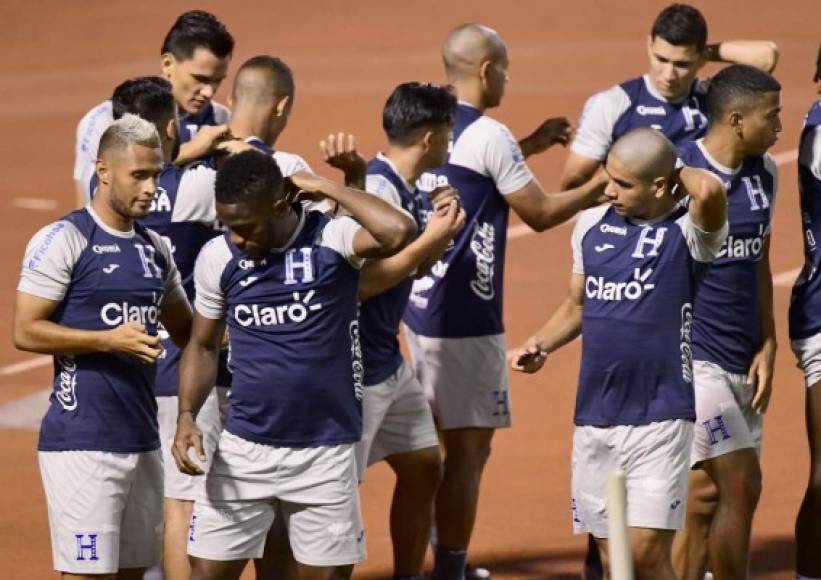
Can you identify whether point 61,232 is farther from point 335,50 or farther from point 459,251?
point 335,50

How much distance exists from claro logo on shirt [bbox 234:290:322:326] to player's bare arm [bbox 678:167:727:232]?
164 cm

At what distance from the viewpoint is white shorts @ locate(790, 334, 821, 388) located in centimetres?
880

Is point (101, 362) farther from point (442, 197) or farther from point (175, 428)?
point (442, 197)

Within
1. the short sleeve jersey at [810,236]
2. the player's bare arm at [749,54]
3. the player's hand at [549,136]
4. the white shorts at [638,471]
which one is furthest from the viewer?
the player's bare arm at [749,54]

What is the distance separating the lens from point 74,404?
24.0ft

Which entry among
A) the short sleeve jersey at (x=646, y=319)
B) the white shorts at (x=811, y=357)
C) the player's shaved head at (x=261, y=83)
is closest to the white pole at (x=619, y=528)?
the short sleeve jersey at (x=646, y=319)

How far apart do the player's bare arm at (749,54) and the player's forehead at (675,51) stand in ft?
2.03

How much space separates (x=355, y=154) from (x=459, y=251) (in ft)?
5.40

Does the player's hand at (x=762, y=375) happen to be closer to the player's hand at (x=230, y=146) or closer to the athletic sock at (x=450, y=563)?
the athletic sock at (x=450, y=563)

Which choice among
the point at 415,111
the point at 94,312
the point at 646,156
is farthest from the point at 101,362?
Result: the point at 646,156

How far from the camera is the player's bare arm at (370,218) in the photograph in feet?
23.9

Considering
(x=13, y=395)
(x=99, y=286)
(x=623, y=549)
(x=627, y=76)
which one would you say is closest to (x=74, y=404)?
(x=99, y=286)

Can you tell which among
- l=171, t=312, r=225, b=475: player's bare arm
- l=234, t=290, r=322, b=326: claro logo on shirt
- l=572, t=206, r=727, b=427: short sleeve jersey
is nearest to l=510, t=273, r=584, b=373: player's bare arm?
l=572, t=206, r=727, b=427: short sleeve jersey

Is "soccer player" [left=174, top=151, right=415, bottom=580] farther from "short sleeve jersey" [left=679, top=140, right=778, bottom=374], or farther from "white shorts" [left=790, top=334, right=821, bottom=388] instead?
"white shorts" [left=790, top=334, right=821, bottom=388]
